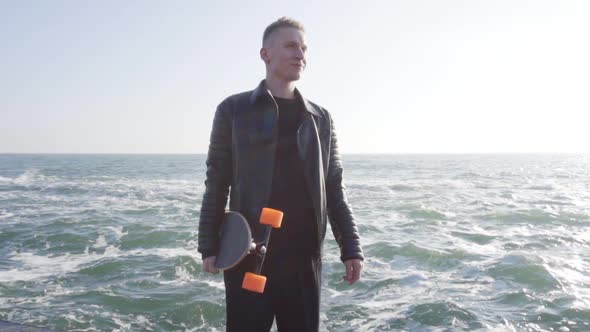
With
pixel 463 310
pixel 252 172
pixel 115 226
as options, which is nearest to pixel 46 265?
pixel 115 226

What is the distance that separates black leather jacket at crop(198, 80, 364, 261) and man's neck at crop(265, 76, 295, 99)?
0.05m

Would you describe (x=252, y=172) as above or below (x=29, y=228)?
above

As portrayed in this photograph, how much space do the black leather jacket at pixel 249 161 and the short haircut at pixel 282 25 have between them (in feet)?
0.93

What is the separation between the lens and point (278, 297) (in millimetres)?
2580

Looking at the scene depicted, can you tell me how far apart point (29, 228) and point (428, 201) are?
46.2 ft

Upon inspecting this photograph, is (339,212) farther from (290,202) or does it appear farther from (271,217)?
(271,217)

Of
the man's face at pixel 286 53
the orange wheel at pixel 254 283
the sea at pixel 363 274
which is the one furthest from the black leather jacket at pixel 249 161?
the sea at pixel 363 274

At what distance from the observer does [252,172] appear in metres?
2.52

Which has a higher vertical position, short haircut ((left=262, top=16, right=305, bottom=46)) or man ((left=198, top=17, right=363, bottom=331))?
short haircut ((left=262, top=16, right=305, bottom=46))

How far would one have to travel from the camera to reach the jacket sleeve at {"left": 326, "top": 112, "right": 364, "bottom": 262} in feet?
9.24

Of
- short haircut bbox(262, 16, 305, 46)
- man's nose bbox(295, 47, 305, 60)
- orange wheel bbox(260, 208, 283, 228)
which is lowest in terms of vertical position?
orange wheel bbox(260, 208, 283, 228)

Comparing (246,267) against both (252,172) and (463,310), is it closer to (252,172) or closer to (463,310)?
(252,172)

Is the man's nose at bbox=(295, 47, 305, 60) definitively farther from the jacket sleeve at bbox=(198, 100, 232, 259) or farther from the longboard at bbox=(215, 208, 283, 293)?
the longboard at bbox=(215, 208, 283, 293)

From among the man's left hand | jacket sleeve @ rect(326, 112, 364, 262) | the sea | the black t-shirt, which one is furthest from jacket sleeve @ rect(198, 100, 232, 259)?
the sea
